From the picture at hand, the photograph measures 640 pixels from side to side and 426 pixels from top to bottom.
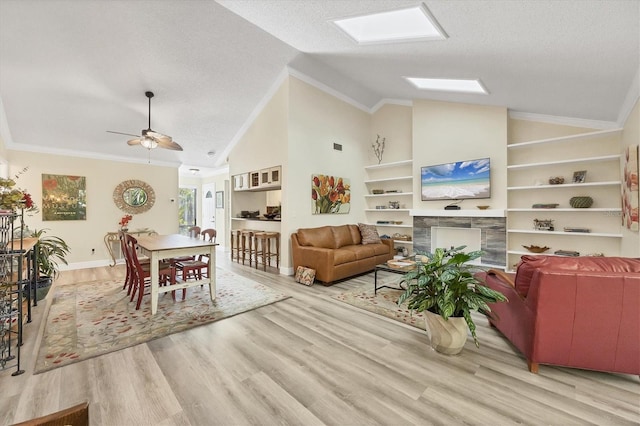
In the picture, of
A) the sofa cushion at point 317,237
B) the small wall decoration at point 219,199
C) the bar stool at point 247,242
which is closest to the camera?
the sofa cushion at point 317,237

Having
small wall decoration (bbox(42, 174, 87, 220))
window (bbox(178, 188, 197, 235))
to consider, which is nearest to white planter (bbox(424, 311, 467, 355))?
small wall decoration (bbox(42, 174, 87, 220))

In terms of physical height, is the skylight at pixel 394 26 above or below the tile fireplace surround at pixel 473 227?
above

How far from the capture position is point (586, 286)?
1.87 meters

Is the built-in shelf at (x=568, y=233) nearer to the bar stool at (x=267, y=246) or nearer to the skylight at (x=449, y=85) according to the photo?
the skylight at (x=449, y=85)

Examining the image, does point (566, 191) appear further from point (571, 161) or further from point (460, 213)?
point (460, 213)

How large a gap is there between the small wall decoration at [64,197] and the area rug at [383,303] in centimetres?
621

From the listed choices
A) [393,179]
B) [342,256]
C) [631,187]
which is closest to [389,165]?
[393,179]

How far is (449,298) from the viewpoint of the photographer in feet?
7.16

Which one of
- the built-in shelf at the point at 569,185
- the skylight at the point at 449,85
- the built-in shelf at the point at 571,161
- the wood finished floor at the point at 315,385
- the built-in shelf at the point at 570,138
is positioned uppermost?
the skylight at the point at 449,85

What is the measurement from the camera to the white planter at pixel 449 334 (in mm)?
2270

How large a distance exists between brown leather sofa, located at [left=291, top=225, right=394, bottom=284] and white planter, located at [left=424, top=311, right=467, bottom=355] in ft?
7.21

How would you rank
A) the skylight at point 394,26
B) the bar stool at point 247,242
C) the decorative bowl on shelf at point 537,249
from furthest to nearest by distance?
1. the bar stool at point 247,242
2. the decorative bowl on shelf at point 537,249
3. the skylight at point 394,26

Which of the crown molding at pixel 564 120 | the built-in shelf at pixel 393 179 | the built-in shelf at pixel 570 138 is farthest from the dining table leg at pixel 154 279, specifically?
the crown molding at pixel 564 120

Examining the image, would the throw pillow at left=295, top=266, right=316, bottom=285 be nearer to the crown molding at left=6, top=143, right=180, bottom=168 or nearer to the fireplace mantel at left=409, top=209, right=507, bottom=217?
the fireplace mantel at left=409, top=209, right=507, bottom=217
